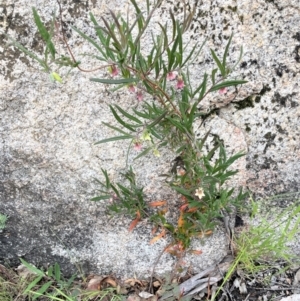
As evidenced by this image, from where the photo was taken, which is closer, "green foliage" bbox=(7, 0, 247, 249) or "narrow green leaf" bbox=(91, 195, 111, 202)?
"green foliage" bbox=(7, 0, 247, 249)

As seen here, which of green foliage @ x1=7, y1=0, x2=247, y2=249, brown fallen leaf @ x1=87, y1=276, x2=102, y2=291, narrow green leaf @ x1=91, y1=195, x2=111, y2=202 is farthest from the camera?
brown fallen leaf @ x1=87, y1=276, x2=102, y2=291

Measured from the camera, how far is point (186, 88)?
136 centimetres

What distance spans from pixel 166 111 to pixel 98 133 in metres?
0.45

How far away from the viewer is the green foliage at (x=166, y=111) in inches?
47.1

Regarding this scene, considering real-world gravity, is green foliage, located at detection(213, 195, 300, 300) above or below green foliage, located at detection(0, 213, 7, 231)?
below

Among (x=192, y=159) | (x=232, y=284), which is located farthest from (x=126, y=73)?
(x=232, y=284)

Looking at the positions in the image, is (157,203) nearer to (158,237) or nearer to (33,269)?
(158,237)

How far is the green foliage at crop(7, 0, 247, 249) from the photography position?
1197mm

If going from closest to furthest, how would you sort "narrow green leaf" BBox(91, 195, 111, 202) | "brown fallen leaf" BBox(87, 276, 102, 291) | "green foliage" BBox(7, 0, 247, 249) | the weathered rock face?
1. "green foliage" BBox(7, 0, 247, 249)
2. the weathered rock face
3. "narrow green leaf" BBox(91, 195, 111, 202)
4. "brown fallen leaf" BBox(87, 276, 102, 291)

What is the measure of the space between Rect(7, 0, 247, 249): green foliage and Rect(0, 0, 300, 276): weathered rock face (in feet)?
0.20

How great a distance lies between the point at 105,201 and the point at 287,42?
90cm

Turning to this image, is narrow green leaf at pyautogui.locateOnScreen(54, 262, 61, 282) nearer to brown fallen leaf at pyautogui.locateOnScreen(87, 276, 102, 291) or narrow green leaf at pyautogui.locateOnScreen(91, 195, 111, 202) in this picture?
brown fallen leaf at pyautogui.locateOnScreen(87, 276, 102, 291)

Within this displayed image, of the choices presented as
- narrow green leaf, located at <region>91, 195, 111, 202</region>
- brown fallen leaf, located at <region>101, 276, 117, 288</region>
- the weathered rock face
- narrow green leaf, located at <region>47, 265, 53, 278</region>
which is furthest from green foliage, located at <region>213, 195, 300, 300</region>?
narrow green leaf, located at <region>47, 265, 53, 278</region>

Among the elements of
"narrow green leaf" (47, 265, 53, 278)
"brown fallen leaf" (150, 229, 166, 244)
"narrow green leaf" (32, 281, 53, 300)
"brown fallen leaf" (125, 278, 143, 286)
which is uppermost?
"brown fallen leaf" (150, 229, 166, 244)
